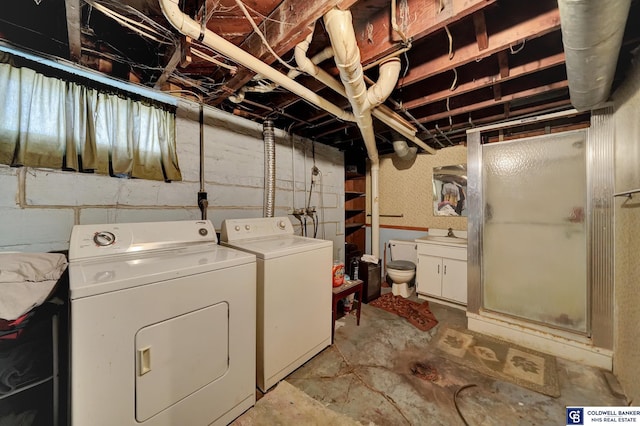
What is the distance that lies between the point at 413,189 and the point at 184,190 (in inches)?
128

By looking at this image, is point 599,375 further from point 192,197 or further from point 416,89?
point 192,197

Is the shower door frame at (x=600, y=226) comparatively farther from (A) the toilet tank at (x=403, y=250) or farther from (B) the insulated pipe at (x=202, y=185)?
(B) the insulated pipe at (x=202, y=185)

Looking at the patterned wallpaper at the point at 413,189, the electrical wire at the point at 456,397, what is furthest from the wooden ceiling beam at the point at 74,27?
the patterned wallpaper at the point at 413,189

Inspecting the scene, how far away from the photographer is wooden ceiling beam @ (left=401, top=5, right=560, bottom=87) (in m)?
1.26

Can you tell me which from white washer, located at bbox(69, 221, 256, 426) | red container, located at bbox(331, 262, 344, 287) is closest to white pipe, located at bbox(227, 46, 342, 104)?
white washer, located at bbox(69, 221, 256, 426)

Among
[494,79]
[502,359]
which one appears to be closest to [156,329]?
[502,359]

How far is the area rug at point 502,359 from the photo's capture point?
173cm

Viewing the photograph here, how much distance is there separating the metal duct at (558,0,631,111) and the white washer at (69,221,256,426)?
192 cm

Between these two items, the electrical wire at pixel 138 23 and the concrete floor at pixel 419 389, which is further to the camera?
the concrete floor at pixel 419 389

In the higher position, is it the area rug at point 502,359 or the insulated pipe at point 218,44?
the insulated pipe at point 218,44

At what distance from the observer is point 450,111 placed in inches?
92.4

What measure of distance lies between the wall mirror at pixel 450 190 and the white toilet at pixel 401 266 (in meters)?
0.70

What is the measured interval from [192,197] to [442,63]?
7.48 feet

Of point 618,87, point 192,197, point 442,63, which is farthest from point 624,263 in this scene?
point 192,197
